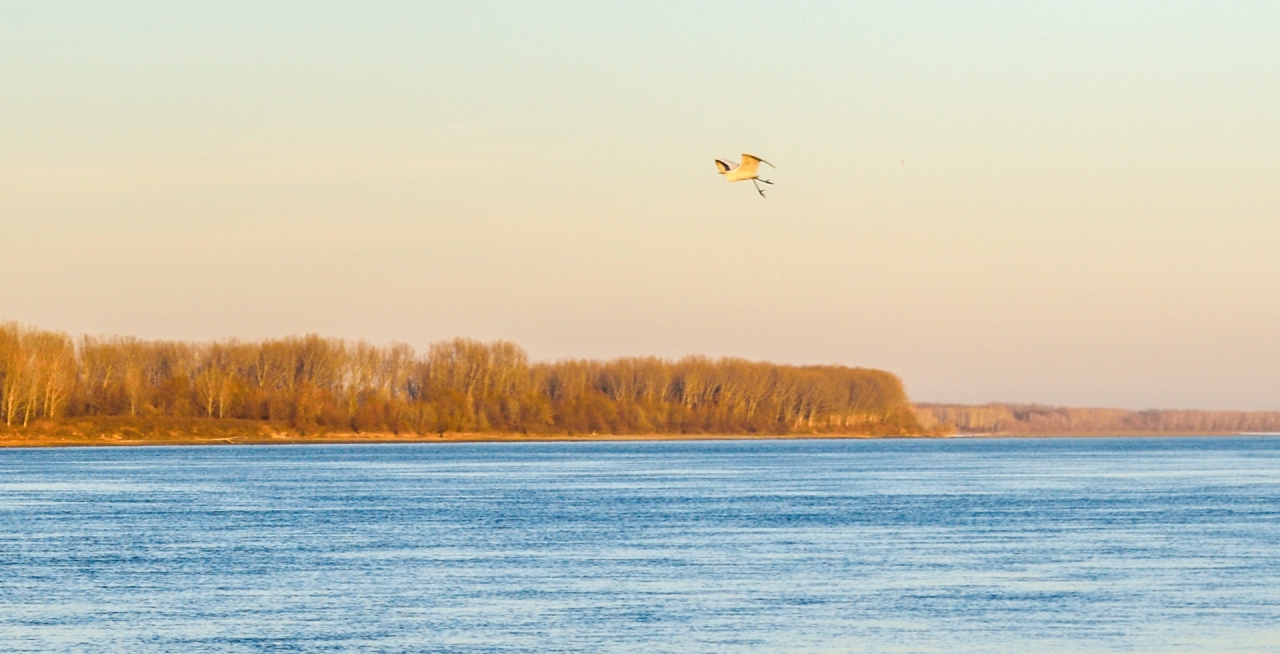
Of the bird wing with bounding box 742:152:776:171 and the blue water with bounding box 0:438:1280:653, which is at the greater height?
the bird wing with bounding box 742:152:776:171

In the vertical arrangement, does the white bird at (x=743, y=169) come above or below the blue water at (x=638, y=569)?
above

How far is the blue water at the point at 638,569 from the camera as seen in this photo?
2908 centimetres

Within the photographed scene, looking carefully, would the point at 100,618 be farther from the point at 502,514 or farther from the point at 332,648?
the point at 502,514

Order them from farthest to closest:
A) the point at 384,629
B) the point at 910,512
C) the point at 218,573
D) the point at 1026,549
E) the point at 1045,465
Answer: the point at 1045,465 < the point at 910,512 < the point at 1026,549 < the point at 218,573 < the point at 384,629

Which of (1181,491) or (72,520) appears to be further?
(1181,491)

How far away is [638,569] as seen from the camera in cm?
3950

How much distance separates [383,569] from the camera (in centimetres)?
4000

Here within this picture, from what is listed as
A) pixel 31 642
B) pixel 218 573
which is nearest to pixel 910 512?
pixel 218 573

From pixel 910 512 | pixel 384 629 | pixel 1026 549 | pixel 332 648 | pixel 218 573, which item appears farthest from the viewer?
pixel 910 512

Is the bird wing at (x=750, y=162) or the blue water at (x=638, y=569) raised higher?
the bird wing at (x=750, y=162)

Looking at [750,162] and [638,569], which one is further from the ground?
[750,162]

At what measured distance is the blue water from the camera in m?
29.1

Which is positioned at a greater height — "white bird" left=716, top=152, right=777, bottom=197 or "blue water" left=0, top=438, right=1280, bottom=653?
"white bird" left=716, top=152, right=777, bottom=197

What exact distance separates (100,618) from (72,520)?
90.8ft
